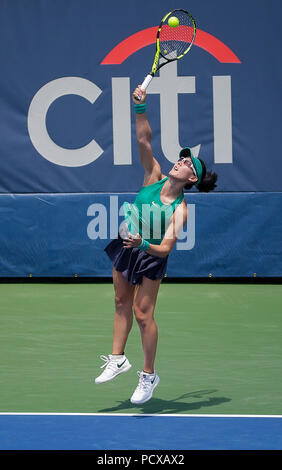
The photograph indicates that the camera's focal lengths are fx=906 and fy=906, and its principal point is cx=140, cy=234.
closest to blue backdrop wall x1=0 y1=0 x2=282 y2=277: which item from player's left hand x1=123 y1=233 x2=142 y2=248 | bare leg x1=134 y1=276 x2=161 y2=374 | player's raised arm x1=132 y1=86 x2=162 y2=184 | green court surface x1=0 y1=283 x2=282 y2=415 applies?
green court surface x1=0 y1=283 x2=282 y2=415

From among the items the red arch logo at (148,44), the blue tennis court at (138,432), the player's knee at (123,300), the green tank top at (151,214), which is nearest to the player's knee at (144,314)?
the player's knee at (123,300)

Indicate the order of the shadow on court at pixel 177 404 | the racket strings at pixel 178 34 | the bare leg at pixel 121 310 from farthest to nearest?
the racket strings at pixel 178 34 < the bare leg at pixel 121 310 < the shadow on court at pixel 177 404

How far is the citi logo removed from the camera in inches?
415

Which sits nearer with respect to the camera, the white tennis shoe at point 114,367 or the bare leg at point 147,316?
the bare leg at point 147,316

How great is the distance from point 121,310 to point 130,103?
5.36 m

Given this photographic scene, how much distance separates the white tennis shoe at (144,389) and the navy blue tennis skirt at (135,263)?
0.56 m

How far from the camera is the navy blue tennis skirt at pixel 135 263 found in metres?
5.34

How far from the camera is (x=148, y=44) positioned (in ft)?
34.8

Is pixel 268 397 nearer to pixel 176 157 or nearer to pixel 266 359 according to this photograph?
pixel 266 359

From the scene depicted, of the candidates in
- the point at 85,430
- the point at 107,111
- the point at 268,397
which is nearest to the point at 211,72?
the point at 107,111

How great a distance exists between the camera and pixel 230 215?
10.6 meters

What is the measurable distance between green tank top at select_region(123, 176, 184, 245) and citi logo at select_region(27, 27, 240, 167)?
203 inches

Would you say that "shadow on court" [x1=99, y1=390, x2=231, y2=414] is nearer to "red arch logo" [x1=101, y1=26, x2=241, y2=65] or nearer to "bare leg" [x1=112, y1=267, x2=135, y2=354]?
"bare leg" [x1=112, y1=267, x2=135, y2=354]

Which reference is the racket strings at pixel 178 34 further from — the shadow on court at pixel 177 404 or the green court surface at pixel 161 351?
the shadow on court at pixel 177 404
